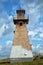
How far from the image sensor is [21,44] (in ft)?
99.1

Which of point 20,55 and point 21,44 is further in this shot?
point 21,44

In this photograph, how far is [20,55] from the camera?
29.3 meters

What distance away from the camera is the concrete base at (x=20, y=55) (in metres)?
29.1

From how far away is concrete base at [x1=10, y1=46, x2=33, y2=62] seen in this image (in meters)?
29.1

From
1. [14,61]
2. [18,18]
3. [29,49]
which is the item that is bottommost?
[14,61]

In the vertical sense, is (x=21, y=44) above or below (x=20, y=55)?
above

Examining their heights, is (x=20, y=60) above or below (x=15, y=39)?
below

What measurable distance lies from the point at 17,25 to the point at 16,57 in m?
6.51

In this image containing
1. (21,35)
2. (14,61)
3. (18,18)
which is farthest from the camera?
(18,18)

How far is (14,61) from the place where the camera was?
2903 centimetres

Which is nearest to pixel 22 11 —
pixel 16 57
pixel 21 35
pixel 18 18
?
pixel 18 18

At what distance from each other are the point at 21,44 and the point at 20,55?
2.01m

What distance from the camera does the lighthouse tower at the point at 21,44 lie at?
2916 centimetres

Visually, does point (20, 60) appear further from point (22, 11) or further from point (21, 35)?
point (22, 11)
